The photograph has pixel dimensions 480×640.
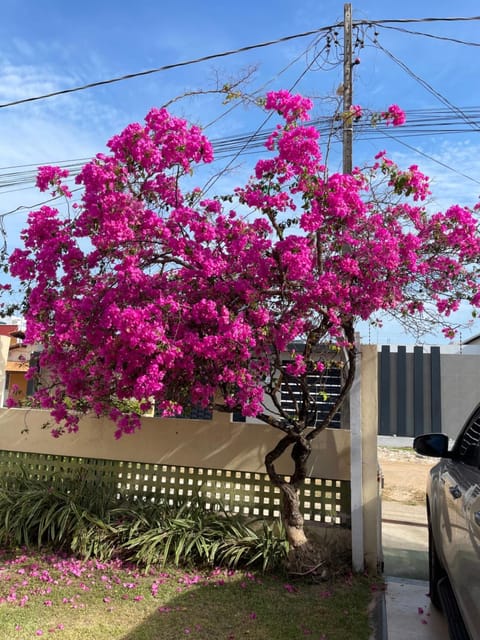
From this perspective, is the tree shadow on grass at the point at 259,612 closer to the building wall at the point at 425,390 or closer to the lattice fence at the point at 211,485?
the lattice fence at the point at 211,485

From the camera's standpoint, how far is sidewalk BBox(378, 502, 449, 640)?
3.81 meters

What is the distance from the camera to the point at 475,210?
4.93 metres

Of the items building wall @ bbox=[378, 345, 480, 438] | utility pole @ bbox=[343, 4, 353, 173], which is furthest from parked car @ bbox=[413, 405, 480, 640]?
building wall @ bbox=[378, 345, 480, 438]

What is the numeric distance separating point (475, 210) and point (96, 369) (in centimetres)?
363

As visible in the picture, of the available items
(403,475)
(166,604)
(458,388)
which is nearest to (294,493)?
(166,604)

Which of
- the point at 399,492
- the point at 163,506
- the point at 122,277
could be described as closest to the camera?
the point at 122,277

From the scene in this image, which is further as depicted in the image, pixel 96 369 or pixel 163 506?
pixel 163 506

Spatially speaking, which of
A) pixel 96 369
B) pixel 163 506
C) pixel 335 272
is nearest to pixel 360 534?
pixel 163 506

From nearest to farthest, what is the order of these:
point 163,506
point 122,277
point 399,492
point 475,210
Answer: point 122,277
point 475,210
point 163,506
point 399,492

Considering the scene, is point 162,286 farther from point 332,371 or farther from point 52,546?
point 52,546

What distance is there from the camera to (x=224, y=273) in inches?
179

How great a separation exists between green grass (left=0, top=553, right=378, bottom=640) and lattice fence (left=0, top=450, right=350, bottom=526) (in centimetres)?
74

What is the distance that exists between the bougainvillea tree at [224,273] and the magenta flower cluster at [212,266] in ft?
0.04

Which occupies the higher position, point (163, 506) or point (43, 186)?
point (43, 186)
